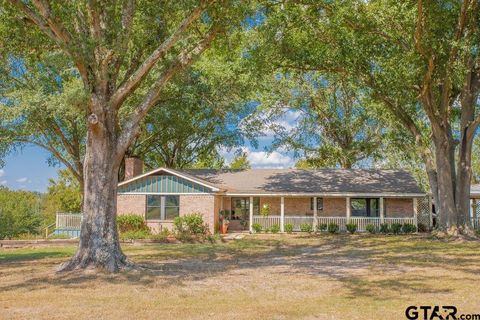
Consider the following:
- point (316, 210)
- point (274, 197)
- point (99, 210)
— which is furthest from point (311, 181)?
point (99, 210)

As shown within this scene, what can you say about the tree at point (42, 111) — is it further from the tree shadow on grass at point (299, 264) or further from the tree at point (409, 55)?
the tree at point (409, 55)

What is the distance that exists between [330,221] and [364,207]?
2.86m

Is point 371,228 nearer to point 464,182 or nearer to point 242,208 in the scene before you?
point 464,182

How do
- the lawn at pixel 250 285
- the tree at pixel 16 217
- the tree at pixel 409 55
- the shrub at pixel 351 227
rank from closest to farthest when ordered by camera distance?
the lawn at pixel 250 285 → the tree at pixel 409 55 → the tree at pixel 16 217 → the shrub at pixel 351 227

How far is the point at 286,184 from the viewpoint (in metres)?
30.7

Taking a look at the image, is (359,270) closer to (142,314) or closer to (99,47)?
(142,314)

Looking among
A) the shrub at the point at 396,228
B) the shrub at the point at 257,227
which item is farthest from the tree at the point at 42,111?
the shrub at the point at 396,228

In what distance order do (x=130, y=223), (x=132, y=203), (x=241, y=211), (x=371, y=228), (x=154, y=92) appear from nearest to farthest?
(x=154, y=92) → (x=130, y=223) → (x=132, y=203) → (x=371, y=228) → (x=241, y=211)

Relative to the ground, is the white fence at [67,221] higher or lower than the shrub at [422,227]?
higher

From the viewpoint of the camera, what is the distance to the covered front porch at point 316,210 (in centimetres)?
2907

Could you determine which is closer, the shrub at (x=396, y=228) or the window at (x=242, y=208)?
the shrub at (x=396, y=228)

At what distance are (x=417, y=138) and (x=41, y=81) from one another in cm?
2098

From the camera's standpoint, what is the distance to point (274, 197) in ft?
100

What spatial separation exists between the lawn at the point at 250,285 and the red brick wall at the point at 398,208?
1083cm
